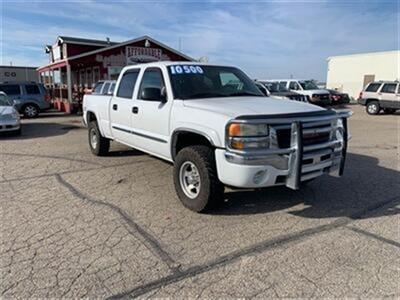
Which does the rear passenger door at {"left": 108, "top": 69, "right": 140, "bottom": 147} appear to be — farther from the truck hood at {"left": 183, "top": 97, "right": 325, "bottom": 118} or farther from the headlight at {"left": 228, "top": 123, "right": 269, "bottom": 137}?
the headlight at {"left": 228, "top": 123, "right": 269, "bottom": 137}

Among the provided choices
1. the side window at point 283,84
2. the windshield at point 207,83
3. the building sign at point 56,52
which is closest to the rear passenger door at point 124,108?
the windshield at point 207,83

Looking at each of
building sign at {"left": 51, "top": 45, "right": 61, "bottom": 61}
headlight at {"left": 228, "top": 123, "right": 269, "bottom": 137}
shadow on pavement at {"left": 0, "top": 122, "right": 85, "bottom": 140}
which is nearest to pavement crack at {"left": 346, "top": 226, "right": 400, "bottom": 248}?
headlight at {"left": 228, "top": 123, "right": 269, "bottom": 137}

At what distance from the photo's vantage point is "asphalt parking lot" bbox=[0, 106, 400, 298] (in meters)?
2.89

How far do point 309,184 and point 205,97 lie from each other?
229cm

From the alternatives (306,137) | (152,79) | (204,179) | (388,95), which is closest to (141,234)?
(204,179)

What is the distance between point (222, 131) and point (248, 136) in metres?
0.31

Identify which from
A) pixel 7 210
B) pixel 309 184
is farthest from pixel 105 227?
pixel 309 184

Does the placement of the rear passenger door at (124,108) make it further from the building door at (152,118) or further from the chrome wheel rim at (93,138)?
the chrome wheel rim at (93,138)

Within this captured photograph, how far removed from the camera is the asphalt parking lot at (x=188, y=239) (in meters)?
2.89

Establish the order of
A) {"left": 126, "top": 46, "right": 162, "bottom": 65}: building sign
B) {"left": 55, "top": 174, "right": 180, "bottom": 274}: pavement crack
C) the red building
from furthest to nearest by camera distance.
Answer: {"left": 126, "top": 46, "right": 162, "bottom": 65}: building sign, the red building, {"left": 55, "top": 174, "right": 180, "bottom": 274}: pavement crack

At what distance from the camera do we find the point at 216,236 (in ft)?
12.4

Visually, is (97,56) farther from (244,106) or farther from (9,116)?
(244,106)

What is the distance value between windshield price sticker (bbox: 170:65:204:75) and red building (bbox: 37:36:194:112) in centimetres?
1705

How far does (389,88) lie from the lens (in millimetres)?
18984
